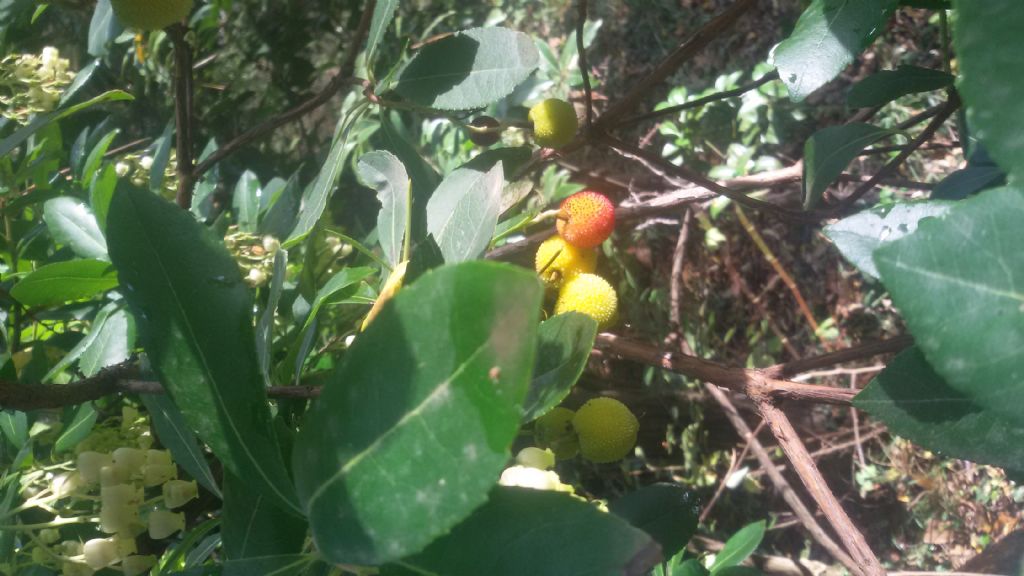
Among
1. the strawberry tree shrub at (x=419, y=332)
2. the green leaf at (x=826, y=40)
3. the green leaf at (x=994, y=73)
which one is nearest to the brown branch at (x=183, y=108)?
the strawberry tree shrub at (x=419, y=332)

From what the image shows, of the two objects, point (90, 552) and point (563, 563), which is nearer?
point (563, 563)

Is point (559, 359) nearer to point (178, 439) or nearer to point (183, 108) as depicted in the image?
point (178, 439)

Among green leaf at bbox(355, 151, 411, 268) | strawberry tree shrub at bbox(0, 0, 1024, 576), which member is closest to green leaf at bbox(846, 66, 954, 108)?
strawberry tree shrub at bbox(0, 0, 1024, 576)

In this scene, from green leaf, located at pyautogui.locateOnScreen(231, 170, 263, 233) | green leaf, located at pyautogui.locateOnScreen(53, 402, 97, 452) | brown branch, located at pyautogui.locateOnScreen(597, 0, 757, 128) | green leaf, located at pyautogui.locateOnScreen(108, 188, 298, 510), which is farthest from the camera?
green leaf, located at pyautogui.locateOnScreen(231, 170, 263, 233)

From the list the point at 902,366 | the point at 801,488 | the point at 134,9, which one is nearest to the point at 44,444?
the point at 134,9

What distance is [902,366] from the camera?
0.49 m

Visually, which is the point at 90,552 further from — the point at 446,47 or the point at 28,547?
the point at 446,47

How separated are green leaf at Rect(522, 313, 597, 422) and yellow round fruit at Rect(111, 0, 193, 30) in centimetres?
53

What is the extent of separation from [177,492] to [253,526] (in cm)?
17

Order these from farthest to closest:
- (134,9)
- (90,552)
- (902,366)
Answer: (134,9), (90,552), (902,366)

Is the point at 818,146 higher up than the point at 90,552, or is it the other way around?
the point at 818,146

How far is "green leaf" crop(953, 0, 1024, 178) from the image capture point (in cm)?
34

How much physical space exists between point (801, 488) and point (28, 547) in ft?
4.93

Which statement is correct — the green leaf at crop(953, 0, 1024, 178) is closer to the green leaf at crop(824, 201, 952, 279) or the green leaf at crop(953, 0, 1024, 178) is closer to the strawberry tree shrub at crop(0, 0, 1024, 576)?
the strawberry tree shrub at crop(0, 0, 1024, 576)
